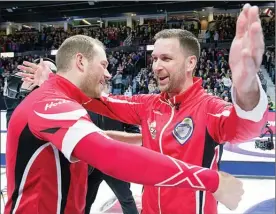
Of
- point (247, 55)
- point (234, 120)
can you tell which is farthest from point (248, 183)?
point (247, 55)

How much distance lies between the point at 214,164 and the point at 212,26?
1667cm

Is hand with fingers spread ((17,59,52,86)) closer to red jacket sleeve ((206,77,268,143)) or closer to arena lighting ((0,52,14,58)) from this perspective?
red jacket sleeve ((206,77,268,143))

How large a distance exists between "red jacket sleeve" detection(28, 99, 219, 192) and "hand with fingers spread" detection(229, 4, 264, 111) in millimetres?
264

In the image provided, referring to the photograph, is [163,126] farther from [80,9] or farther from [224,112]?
[80,9]

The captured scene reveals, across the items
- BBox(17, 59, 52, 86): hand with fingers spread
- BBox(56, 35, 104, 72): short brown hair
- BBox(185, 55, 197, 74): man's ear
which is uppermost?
BBox(56, 35, 104, 72): short brown hair

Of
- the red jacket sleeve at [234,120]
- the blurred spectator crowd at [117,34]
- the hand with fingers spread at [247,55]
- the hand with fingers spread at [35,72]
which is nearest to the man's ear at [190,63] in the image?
the red jacket sleeve at [234,120]

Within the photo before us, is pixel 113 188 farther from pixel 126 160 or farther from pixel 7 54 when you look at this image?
pixel 7 54

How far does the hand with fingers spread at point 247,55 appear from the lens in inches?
38.4

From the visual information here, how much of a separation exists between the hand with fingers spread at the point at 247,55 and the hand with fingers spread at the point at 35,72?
1115 mm

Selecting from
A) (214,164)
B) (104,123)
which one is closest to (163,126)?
(214,164)

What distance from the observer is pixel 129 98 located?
1.92 m

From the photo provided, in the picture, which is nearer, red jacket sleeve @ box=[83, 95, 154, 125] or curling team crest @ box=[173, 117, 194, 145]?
curling team crest @ box=[173, 117, 194, 145]

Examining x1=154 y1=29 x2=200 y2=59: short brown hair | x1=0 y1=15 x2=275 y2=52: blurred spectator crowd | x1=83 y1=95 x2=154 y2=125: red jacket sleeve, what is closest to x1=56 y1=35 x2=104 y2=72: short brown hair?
x1=154 y1=29 x2=200 y2=59: short brown hair

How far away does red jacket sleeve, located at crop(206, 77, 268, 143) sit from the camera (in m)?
1.13
